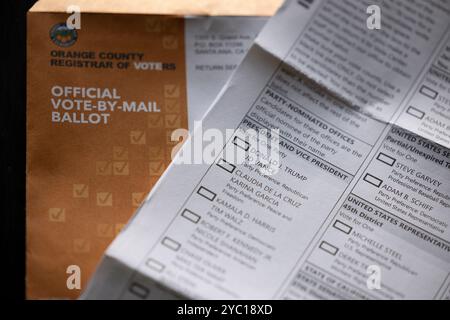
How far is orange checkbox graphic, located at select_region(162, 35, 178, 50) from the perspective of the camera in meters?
0.58

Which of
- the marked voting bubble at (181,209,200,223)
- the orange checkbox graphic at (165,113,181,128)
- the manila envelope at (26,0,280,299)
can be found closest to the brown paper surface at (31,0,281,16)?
the manila envelope at (26,0,280,299)

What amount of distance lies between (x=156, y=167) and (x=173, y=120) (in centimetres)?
5

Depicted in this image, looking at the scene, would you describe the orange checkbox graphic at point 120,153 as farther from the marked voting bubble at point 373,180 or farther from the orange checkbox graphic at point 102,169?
the marked voting bubble at point 373,180

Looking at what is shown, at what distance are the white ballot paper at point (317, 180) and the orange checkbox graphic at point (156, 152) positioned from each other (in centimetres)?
5

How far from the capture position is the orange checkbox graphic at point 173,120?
559 millimetres

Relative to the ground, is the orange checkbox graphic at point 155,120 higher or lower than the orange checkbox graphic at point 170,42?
lower

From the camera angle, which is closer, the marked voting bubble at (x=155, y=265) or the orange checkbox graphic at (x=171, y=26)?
the marked voting bubble at (x=155, y=265)

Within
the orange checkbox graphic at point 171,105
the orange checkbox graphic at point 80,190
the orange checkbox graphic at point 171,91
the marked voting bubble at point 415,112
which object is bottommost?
the orange checkbox graphic at point 80,190

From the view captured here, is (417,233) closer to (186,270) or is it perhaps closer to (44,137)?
(186,270)

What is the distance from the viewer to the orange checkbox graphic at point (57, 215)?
0.53 meters

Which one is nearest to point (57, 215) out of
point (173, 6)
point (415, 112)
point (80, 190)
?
point (80, 190)
